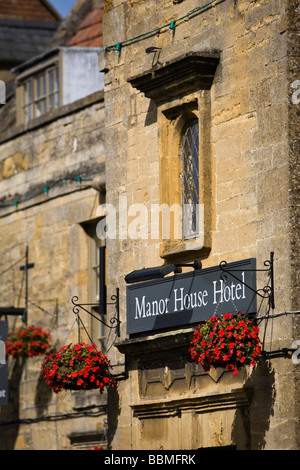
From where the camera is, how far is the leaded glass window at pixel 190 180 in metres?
15.9

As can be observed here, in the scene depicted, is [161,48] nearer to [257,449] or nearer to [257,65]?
[257,65]

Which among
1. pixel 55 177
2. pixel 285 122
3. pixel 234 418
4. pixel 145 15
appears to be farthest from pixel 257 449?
pixel 55 177

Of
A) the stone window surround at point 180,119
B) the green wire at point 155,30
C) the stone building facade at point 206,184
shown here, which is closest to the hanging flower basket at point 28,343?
the stone building facade at point 206,184

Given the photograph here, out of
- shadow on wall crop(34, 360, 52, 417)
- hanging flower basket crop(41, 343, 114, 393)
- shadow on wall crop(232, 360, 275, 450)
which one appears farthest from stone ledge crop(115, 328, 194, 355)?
shadow on wall crop(34, 360, 52, 417)

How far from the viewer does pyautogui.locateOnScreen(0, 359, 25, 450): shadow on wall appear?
68.8 ft

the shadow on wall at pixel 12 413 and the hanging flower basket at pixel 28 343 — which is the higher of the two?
the hanging flower basket at pixel 28 343

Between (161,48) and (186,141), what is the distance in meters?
1.27

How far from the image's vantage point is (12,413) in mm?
21078

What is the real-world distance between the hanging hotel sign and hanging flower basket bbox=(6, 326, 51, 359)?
13.7ft

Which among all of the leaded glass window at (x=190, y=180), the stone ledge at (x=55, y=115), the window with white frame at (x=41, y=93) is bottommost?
the leaded glass window at (x=190, y=180)

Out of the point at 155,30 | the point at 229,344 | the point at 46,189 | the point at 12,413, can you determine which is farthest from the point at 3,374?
the point at 229,344

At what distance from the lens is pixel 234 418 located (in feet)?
48.2

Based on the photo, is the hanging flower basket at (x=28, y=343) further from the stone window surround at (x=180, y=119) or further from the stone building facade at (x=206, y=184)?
the stone window surround at (x=180, y=119)

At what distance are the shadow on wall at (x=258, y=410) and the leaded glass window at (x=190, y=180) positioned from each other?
2.19 meters
